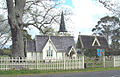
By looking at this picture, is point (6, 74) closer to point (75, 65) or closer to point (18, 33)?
point (18, 33)

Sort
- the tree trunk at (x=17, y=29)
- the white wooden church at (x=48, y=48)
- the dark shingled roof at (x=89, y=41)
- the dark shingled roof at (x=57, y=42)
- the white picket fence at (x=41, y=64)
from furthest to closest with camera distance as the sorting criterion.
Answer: the dark shingled roof at (x=89, y=41) → the dark shingled roof at (x=57, y=42) → the white wooden church at (x=48, y=48) → the tree trunk at (x=17, y=29) → the white picket fence at (x=41, y=64)

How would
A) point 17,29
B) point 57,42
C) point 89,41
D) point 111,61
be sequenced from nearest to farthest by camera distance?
1. point 17,29
2. point 111,61
3. point 57,42
4. point 89,41

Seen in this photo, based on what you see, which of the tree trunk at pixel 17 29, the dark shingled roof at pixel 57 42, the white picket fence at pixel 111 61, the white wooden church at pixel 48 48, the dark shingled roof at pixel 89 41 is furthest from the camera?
the dark shingled roof at pixel 89 41

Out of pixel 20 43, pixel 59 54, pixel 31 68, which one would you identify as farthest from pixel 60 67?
pixel 59 54

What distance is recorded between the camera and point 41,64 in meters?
18.2

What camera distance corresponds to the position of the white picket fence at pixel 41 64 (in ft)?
56.3

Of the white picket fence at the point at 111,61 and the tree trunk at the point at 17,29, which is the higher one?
the tree trunk at the point at 17,29

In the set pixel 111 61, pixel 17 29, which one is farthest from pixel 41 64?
pixel 111 61

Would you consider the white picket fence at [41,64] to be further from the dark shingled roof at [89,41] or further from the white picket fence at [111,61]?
the dark shingled roof at [89,41]

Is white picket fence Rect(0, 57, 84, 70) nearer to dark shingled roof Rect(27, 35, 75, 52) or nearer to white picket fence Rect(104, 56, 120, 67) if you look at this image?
white picket fence Rect(104, 56, 120, 67)

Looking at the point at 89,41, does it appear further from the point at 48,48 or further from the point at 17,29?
the point at 17,29

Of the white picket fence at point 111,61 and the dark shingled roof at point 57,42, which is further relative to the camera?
the dark shingled roof at point 57,42

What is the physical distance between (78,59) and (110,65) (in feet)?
19.3

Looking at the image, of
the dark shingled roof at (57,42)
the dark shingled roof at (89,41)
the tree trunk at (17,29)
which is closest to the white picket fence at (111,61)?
the tree trunk at (17,29)
